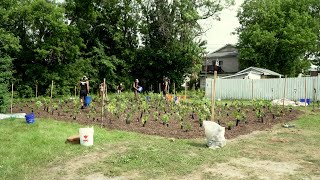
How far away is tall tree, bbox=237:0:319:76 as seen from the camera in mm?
35688

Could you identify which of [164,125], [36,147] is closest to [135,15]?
[164,125]

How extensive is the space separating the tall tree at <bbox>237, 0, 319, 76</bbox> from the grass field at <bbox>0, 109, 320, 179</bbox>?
27.4m

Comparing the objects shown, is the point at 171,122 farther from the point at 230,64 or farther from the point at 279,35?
the point at 230,64

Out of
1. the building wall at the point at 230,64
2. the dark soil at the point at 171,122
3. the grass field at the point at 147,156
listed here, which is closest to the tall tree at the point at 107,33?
the dark soil at the point at 171,122

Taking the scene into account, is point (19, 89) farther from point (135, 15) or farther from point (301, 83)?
point (301, 83)

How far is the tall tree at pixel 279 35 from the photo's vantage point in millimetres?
35688

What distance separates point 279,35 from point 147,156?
107 ft

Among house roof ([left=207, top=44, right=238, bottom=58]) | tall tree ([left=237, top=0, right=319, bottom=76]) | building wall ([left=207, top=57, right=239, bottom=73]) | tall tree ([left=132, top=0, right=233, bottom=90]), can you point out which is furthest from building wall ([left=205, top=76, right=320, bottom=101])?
house roof ([left=207, top=44, right=238, bottom=58])

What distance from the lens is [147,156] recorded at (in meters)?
7.43

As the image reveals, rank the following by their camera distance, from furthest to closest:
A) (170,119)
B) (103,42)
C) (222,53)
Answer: (222,53) < (103,42) < (170,119)

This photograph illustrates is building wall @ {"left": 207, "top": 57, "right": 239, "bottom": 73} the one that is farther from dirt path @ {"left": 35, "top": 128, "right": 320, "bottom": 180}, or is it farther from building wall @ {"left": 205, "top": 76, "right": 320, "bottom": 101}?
dirt path @ {"left": 35, "top": 128, "right": 320, "bottom": 180}

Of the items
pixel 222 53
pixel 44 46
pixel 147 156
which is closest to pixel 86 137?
pixel 147 156

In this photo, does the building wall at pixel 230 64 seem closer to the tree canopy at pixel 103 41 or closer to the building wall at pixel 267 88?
the tree canopy at pixel 103 41

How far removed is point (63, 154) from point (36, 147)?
3.19ft
